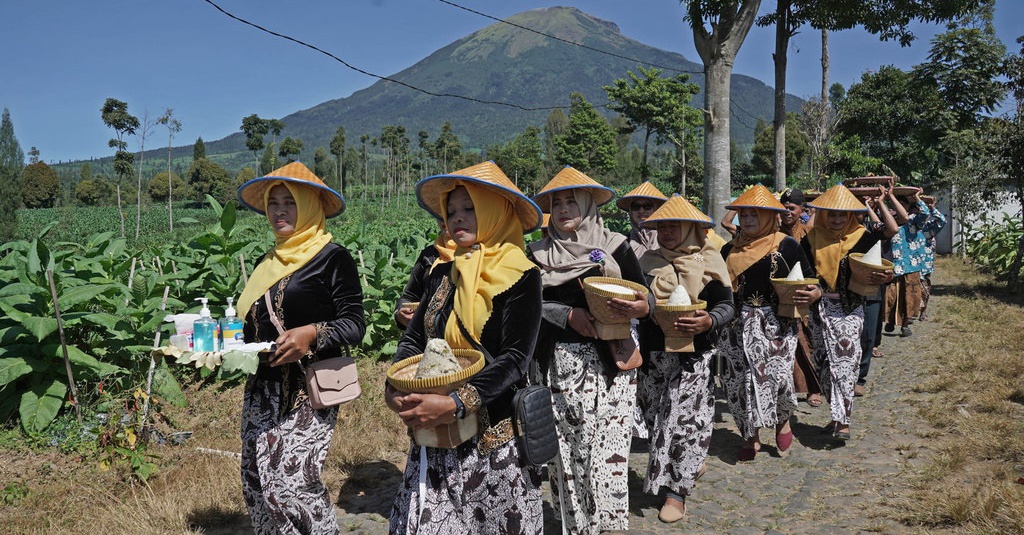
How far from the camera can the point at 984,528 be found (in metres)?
3.82

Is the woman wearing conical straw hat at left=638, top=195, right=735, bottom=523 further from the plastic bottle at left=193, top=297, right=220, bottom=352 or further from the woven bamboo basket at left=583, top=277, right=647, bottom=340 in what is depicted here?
the plastic bottle at left=193, top=297, right=220, bottom=352

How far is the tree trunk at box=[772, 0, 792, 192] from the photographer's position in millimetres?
13562

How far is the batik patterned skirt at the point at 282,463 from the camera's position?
120 inches

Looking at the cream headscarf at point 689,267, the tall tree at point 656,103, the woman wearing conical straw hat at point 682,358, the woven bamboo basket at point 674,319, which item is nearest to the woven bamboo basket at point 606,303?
the woven bamboo basket at point 674,319

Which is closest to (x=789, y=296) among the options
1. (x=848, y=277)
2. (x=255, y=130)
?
(x=848, y=277)

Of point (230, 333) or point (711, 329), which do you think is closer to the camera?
point (230, 333)

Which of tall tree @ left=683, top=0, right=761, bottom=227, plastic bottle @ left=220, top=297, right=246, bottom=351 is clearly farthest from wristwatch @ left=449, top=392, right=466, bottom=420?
tall tree @ left=683, top=0, right=761, bottom=227

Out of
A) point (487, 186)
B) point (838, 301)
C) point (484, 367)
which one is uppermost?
point (487, 186)

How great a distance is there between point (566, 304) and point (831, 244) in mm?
3443

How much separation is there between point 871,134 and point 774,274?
34056mm

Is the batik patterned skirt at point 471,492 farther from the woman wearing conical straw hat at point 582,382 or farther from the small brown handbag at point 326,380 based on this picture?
the woman wearing conical straw hat at point 582,382

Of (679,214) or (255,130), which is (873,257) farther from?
(255,130)

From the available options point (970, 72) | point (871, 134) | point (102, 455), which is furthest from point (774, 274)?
point (871, 134)

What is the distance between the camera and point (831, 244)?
6.07 metres
